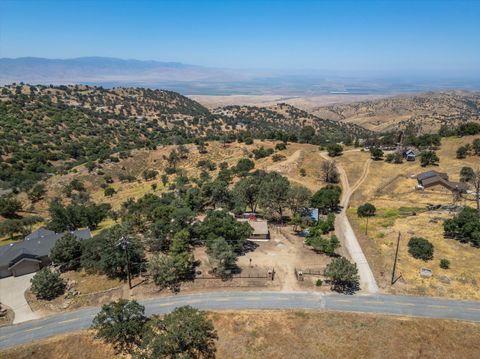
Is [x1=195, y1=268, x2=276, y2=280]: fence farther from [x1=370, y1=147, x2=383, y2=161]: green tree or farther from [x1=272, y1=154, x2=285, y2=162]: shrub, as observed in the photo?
[x1=370, y1=147, x2=383, y2=161]: green tree

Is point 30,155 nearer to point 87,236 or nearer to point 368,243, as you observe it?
point 87,236

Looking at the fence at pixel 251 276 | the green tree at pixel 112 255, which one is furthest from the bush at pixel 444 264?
the green tree at pixel 112 255

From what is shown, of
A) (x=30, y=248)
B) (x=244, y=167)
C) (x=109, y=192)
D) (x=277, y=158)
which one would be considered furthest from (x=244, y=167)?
(x=30, y=248)

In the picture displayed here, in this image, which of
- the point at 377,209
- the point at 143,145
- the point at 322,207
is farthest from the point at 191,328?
the point at 143,145

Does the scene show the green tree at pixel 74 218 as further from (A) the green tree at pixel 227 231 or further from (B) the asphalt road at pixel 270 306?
(B) the asphalt road at pixel 270 306

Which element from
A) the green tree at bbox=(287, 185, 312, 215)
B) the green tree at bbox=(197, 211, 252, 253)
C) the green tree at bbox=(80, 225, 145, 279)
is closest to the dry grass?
the green tree at bbox=(80, 225, 145, 279)

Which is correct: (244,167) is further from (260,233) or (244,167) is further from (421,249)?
(421,249)
